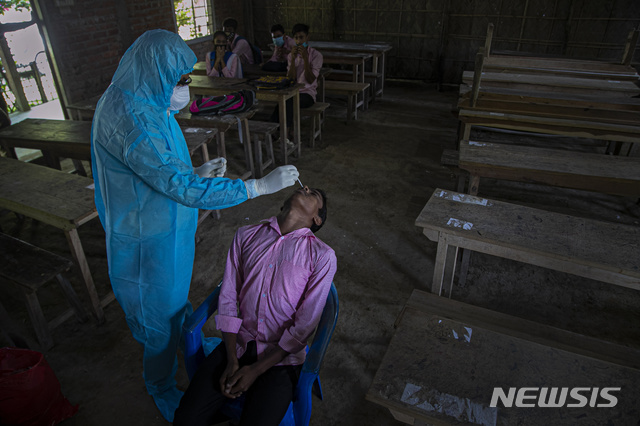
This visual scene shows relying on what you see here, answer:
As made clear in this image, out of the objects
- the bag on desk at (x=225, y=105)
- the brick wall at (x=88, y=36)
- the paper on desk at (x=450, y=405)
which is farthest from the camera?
the brick wall at (x=88, y=36)

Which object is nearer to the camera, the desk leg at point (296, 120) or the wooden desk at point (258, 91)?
the wooden desk at point (258, 91)

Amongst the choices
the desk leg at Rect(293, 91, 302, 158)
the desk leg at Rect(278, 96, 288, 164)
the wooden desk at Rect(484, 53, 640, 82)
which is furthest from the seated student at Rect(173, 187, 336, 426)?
the wooden desk at Rect(484, 53, 640, 82)

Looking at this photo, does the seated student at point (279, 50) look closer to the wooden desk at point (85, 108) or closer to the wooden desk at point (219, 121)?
the wooden desk at point (219, 121)

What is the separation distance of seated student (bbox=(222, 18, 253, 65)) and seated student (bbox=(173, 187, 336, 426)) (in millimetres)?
5141

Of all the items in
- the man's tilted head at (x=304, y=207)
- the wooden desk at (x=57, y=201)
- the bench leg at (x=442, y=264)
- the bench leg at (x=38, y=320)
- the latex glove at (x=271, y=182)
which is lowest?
the bench leg at (x=38, y=320)

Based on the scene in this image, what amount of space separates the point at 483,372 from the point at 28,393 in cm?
203

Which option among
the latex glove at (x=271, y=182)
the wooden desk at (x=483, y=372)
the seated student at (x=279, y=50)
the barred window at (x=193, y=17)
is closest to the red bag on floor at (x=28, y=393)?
the latex glove at (x=271, y=182)

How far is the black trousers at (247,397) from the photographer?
1642 mm

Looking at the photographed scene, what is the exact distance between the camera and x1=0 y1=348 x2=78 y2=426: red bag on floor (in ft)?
6.43

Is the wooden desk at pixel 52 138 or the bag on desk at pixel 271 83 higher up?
the bag on desk at pixel 271 83

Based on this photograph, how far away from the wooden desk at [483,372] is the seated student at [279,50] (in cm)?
490

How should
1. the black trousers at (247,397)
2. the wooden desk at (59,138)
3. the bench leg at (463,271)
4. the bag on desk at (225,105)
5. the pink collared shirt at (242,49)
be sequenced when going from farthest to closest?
the pink collared shirt at (242,49) < the bag on desk at (225,105) < the wooden desk at (59,138) < the bench leg at (463,271) < the black trousers at (247,397)

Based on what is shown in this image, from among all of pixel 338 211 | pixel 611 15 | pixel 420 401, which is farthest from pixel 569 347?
pixel 611 15

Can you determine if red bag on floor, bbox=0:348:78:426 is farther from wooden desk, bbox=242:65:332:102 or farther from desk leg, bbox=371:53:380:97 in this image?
desk leg, bbox=371:53:380:97
